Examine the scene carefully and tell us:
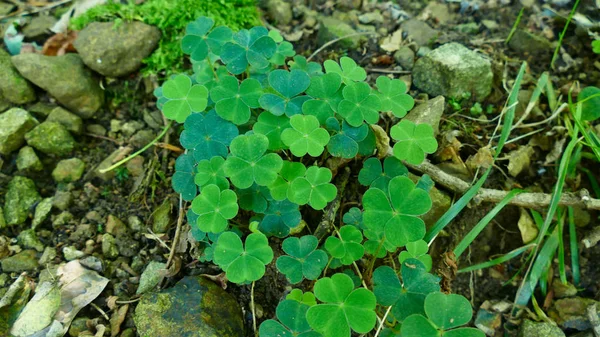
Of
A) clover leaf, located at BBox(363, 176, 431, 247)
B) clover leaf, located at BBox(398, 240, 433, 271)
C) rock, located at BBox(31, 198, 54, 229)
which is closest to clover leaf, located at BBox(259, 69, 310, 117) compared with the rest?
clover leaf, located at BBox(363, 176, 431, 247)

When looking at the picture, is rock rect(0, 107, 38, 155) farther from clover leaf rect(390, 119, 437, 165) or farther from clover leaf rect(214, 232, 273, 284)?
clover leaf rect(390, 119, 437, 165)

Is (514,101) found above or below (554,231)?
above

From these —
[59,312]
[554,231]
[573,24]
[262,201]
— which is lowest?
[59,312]

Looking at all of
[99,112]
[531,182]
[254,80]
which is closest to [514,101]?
[531,182]

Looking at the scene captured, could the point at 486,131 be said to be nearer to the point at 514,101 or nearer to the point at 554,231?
the point at 514,101

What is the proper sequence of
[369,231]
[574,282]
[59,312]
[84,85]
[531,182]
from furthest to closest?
[84,85], [531,182], [574,282], [59,312], [369,231]

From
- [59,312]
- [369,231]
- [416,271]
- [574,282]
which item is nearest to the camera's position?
[416,271]

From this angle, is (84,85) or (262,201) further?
(84,85)

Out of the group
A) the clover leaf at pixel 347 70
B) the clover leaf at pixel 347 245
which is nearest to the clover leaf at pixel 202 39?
the clover leaf at pixel 347 70
